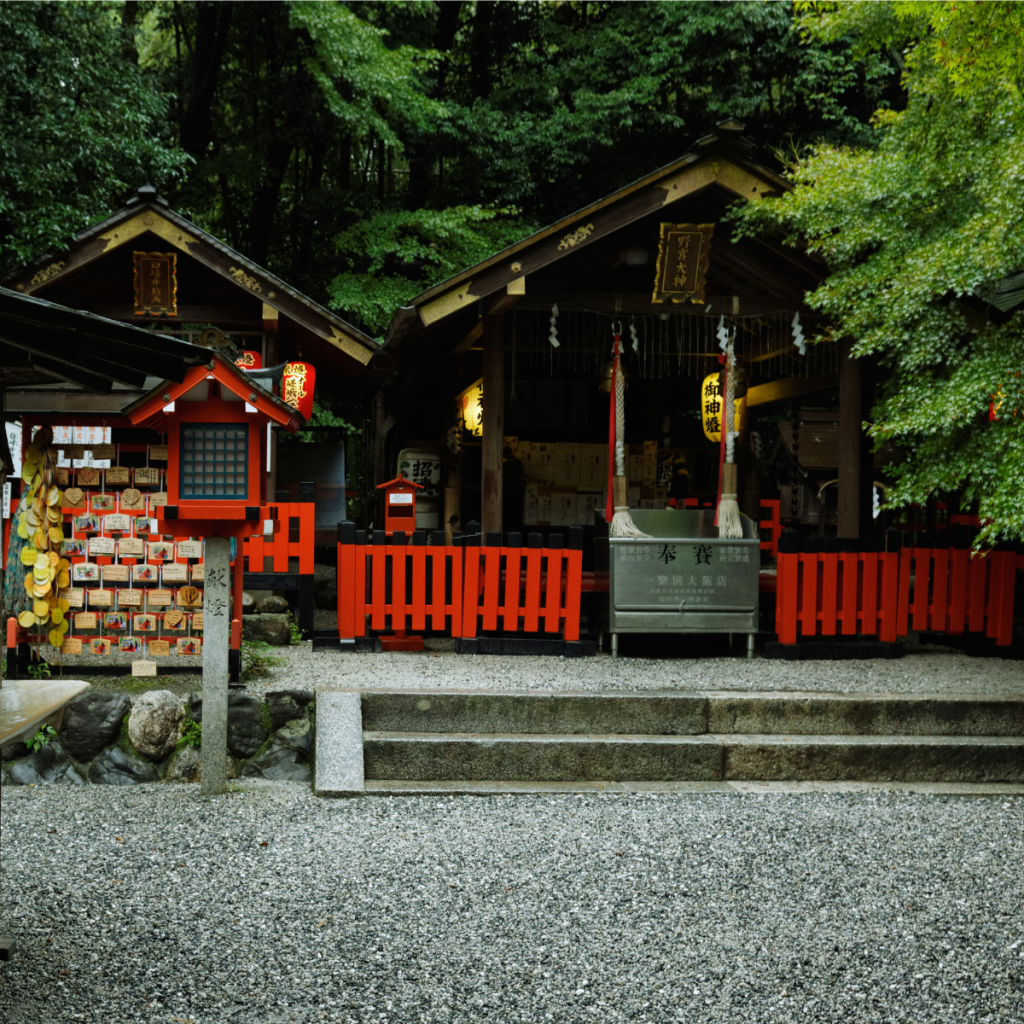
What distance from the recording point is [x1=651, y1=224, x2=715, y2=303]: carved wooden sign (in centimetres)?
986

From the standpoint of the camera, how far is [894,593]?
9.43 metres

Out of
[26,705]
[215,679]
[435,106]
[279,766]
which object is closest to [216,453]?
[215,679]

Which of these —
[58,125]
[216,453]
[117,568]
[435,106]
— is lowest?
[117,568]

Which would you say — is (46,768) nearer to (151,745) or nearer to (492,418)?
Answer: (151,745)

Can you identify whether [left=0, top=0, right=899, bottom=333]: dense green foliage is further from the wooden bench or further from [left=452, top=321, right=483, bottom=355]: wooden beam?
the wooden bench

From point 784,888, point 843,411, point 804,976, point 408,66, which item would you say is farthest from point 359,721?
point 408,66

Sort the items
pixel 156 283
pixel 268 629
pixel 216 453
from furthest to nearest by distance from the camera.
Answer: pixel 156 283 → pixel 268 629 → pixel 216 453

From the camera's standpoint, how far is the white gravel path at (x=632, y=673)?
25.4ft

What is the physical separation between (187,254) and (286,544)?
3.25m

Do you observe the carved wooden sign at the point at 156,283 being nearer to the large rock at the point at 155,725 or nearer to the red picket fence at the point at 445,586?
the red picket fence at the point at 445,586

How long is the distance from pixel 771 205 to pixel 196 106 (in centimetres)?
1292

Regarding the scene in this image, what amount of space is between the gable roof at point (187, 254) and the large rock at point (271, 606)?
9.01 ft

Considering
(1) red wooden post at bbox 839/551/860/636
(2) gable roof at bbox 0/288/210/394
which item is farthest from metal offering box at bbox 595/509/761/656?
(2) gable roof at bbox 0/288/210/394

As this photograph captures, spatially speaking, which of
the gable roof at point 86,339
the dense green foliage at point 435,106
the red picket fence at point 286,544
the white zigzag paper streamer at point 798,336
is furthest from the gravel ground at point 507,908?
the dense green foliage at point 435,106
